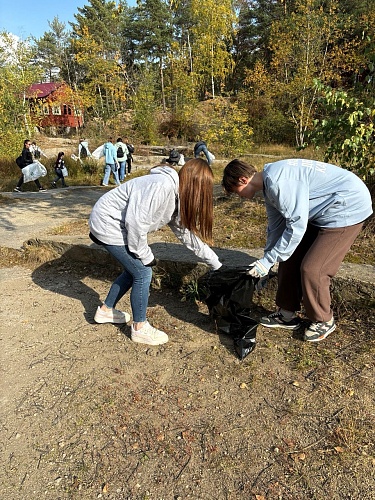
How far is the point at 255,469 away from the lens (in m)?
1.82

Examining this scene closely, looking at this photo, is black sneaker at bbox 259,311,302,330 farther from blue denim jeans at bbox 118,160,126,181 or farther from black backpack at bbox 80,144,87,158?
black backpack at bbox 80,144,87,158

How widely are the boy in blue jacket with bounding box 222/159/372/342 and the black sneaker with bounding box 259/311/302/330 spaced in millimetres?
366

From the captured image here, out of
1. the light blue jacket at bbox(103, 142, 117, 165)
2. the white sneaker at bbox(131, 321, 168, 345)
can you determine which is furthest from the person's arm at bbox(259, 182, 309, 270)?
the light blue jacket at bbox(103, 142, 117, 165)

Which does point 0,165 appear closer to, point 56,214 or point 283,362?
point 56,214

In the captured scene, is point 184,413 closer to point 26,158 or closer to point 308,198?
point 308,198

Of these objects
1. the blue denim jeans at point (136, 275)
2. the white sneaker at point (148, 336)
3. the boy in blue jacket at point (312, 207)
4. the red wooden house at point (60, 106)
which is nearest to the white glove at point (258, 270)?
the boy in blue jacket at point (312, 207)

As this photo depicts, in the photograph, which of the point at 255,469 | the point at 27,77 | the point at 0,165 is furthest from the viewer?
the point at 27,77

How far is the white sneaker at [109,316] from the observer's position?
314 cm

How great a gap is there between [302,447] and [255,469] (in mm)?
285

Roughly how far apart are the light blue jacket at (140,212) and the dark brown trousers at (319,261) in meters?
0.78

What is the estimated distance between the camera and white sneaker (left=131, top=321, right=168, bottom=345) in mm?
2865

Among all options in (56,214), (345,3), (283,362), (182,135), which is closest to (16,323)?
(283,362)

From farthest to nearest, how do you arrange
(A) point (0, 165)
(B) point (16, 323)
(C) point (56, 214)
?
(A) point (0, 165)
(C) point (56, 214)
(B) point (16, 323)

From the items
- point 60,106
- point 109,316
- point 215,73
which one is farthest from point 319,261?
point 60,106
